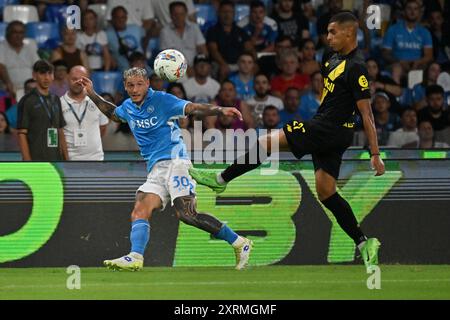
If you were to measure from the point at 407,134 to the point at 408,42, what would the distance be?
2.41 m

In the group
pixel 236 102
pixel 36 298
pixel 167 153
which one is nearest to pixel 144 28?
pixel 236 102

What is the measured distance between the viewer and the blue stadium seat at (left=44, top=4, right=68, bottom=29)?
18.1m

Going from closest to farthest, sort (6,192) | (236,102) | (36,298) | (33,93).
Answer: (36,298) < (6,192) < (33,93) < (236,102)

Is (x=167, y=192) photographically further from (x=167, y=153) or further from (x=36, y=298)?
(x=36, y=298)

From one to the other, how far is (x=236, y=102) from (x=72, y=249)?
15.9 feet

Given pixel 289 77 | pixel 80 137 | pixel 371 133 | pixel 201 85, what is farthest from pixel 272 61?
pixel 371 133

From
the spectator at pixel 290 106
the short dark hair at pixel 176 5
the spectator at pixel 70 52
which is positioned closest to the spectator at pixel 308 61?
the spectator at pixel 290 106

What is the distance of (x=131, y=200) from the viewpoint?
41.9ft

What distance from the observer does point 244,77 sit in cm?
1750

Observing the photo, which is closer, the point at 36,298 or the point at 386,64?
the point at 36,298

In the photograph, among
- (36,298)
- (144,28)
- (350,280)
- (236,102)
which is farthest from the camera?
(144,28)

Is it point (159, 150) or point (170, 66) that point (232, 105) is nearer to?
point (159, 150)

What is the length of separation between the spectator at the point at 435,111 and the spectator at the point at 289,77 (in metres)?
1.88

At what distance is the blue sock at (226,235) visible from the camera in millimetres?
11641
